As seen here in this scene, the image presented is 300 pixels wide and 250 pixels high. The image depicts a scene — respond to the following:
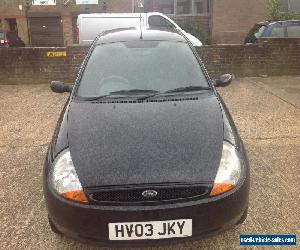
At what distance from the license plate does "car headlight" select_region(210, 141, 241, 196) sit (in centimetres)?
29

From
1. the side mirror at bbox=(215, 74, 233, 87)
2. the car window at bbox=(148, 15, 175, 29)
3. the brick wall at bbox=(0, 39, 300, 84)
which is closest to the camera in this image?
the side mirror at bbox=(215, 74, 233, 87)

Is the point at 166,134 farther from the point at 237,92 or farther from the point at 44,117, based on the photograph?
the point at 237,92

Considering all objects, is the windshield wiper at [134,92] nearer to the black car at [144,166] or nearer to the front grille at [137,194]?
the black car at [144,166]

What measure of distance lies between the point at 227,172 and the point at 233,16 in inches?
776

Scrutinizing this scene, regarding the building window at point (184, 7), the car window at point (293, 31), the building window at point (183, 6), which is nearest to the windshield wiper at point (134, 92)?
the car window at point (293, 31)

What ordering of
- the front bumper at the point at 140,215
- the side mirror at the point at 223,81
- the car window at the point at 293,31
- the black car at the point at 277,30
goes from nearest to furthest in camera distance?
the front bumper at the point at 140,215, the side mirror at the point at 223,81, the black car at the point at 277,30, the car window at the point at 293,31

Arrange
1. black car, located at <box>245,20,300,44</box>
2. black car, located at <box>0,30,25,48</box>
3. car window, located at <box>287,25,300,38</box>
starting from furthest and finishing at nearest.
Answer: black car, located at <box>0,30,25,48</box>
car window, located at <box>287,25,300,38</box>
black car, located at <box>245,20,300,44</box>

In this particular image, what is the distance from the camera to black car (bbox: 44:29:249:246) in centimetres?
233

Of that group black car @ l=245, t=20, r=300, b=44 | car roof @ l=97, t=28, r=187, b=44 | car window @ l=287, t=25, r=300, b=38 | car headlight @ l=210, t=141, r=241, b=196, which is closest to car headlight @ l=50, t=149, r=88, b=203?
car headlight @ l=210, t=141, r=241, b=196

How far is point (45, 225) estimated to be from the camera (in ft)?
10.2

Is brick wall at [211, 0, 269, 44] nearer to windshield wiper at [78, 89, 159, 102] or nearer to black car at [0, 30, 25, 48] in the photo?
black car at [0, 30, 25, 48]

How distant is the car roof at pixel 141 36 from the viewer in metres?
4.03

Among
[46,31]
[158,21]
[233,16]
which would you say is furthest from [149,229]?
[46,31]

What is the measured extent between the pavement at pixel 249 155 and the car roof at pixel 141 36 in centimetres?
169
